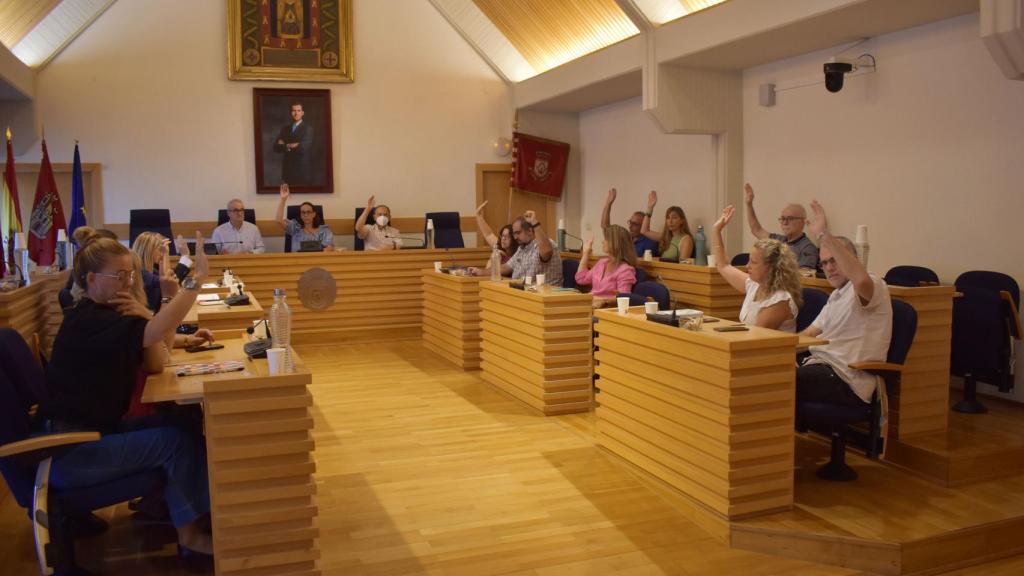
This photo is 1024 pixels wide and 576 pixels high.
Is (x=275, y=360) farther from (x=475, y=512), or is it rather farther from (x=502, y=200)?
(x=502, y=200)

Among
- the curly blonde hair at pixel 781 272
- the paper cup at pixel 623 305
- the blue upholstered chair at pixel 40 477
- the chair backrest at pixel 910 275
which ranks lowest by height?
the blue upholstered chair at pixel 40 477

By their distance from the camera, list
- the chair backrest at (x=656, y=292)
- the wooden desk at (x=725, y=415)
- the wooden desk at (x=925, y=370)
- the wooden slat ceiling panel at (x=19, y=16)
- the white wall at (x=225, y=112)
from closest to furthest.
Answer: the wooden desk at (x=725, y=415) → the wooden desk at (x=925, y=370) → the chair backrest at (x=656, y=292) → the wooden slat ceiling panel at (x=19, y=16) → the white wall at (x=225, y=112)

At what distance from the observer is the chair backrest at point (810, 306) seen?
481 cm

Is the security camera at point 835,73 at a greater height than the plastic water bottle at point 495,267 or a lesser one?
greater

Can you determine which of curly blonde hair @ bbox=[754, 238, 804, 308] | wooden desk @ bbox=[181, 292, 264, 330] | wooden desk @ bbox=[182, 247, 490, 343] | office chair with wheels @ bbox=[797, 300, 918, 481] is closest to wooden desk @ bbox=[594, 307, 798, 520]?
office chair with wheels @ bbox=[797, 300, 918, 481]

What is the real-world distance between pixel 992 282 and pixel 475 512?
3.86 metres

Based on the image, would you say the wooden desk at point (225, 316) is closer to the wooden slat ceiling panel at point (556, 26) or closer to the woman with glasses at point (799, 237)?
the woman with glasses at point (799, 237)

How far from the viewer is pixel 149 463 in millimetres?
3150

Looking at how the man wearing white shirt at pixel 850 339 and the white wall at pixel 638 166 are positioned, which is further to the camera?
the white wall at pixel 638 166

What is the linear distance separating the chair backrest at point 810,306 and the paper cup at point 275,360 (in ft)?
9.82

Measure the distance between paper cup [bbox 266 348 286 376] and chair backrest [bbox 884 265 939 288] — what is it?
4.36 metres

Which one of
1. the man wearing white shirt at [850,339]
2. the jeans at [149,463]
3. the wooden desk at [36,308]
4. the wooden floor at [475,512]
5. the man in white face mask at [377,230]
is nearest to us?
the jeans at [149,463]

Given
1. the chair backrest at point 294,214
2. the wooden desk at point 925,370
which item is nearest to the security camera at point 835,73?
the wooden desk at point 925,370

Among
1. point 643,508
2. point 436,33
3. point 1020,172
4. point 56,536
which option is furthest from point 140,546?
point 436,33
